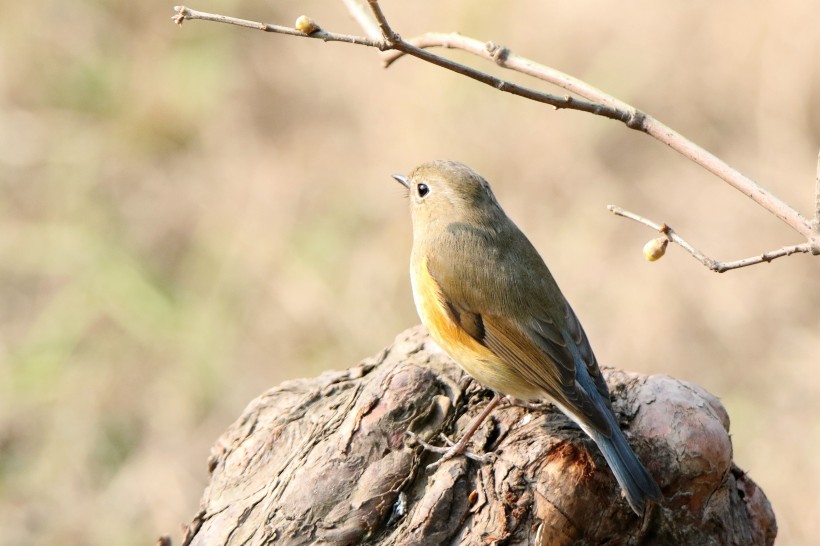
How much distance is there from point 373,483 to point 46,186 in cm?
571

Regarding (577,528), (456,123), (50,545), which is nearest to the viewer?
(577,528)

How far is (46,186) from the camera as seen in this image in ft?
26.5

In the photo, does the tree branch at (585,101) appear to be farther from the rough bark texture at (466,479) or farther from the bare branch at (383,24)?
the rough bark texture at (466,479)

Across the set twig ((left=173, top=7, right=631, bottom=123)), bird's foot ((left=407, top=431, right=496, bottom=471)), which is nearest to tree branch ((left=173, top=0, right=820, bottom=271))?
twig ((left=173, top=7, right=631, bottom=123))

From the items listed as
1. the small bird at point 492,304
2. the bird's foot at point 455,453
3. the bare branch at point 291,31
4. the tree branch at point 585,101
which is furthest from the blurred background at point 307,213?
the bare branch at point 291,31

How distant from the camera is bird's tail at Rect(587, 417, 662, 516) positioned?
2.99 m

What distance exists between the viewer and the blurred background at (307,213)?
6.66m

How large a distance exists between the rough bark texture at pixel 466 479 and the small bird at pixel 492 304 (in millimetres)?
110

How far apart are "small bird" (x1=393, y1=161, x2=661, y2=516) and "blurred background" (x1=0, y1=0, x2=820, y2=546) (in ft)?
8.79

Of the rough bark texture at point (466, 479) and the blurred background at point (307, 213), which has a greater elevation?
the blurred background at point (307, 213)

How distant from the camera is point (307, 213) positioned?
7.93 m

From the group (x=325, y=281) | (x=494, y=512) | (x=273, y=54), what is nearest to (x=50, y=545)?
(x=325, y=281)

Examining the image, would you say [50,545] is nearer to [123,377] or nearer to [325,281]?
[123,377]

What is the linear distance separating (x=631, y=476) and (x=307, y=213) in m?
5.24
